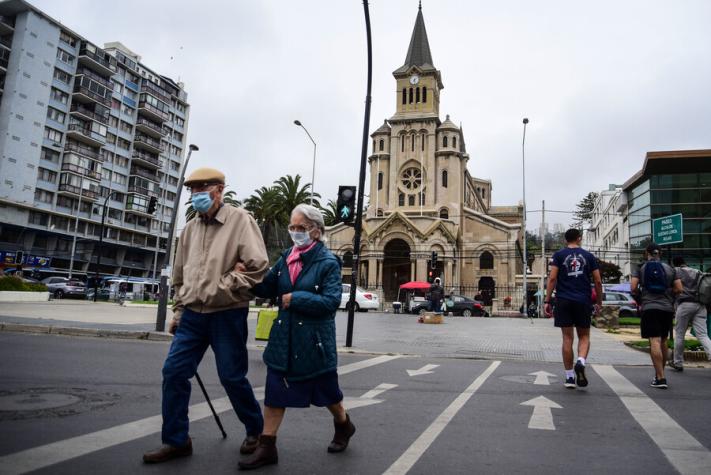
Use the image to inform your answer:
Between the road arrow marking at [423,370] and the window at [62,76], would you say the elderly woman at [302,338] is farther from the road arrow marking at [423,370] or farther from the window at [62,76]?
the window at [62,76]

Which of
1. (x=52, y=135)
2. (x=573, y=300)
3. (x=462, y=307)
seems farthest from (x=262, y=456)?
(x=52, y=135)

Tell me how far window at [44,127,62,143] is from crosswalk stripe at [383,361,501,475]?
214 feet

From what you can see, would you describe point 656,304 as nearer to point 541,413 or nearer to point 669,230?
point 541,413

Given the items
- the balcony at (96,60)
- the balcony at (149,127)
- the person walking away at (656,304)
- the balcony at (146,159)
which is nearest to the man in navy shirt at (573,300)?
the person walking away at (656,304)

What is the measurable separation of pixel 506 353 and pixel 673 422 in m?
6.18

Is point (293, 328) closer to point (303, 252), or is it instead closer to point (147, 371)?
point (303, 252)

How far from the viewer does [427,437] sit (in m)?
4.11

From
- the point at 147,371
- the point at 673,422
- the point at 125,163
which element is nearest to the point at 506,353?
the point at 673,422

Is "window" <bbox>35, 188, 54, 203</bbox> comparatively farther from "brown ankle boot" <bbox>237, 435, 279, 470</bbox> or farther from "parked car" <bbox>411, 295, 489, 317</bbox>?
"brown ankle boot" <bbox>237, 435, 279, 470</bbox>

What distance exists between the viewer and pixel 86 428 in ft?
13.4

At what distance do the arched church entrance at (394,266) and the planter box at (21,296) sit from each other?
3457 centimetres

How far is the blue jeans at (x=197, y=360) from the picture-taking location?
136 inches

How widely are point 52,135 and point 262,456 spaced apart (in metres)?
67.5

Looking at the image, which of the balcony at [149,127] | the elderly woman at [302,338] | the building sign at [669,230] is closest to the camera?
the elderly woman at [302,338]
